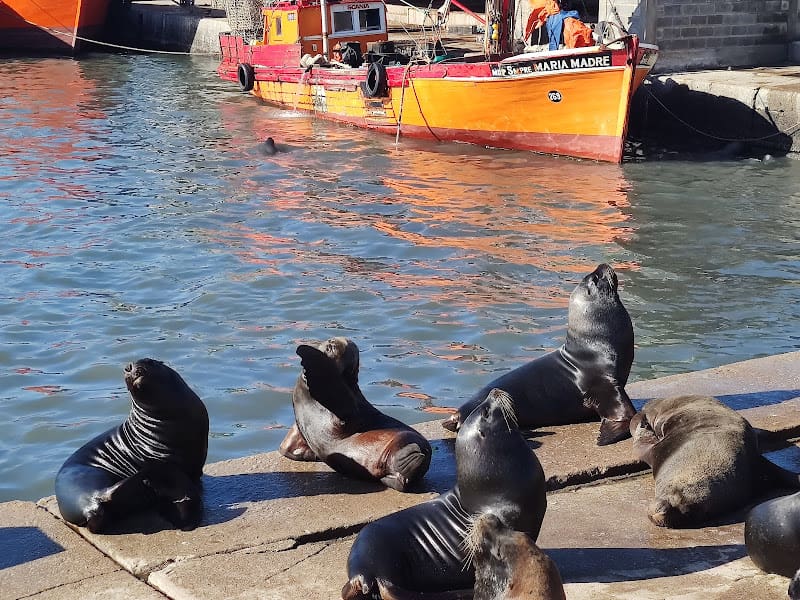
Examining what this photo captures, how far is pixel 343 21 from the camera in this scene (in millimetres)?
21141

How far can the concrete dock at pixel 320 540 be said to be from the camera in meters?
3.53

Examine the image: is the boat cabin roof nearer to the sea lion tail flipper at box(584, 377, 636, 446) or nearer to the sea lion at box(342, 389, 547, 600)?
the sea lion tail flipper at box(584, 377, 636, 446)

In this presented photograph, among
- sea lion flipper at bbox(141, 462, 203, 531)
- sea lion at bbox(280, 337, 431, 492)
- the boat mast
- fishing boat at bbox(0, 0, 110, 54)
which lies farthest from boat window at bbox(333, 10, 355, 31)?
sea lion flipper at bbox(141, 462, 203, 531)

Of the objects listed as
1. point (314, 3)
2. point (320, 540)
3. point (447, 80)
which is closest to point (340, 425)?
point (320, 540)

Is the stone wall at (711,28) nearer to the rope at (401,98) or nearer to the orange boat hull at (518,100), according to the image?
the orange boat hull at (518,100)

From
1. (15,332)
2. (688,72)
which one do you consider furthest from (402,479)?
(688,72)

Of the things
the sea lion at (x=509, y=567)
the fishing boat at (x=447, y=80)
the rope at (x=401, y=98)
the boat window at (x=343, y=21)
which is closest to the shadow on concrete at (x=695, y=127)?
the fishing boat at (x=447, y=80)

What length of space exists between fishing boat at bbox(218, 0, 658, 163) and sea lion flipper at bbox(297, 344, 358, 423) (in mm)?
11706

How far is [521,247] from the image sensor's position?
11.3 m

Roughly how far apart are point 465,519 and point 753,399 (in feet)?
6.97

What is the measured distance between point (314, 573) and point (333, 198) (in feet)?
34.5

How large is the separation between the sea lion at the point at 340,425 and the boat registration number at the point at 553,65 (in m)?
11.9

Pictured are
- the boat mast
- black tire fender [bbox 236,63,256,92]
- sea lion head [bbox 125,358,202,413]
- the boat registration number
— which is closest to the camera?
sea lion head [bbox 125,358,202,413]

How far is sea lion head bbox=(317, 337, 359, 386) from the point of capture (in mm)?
4684
